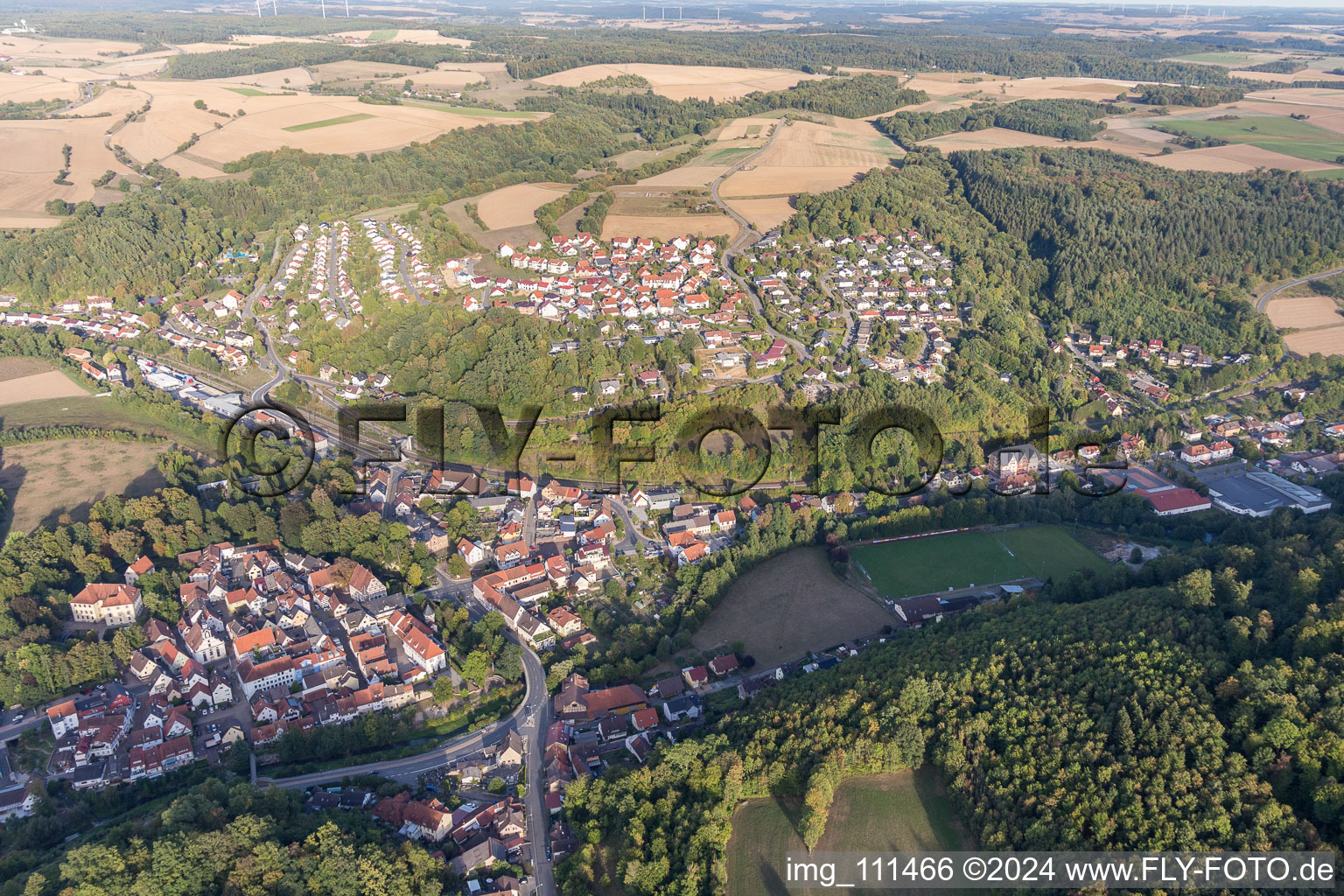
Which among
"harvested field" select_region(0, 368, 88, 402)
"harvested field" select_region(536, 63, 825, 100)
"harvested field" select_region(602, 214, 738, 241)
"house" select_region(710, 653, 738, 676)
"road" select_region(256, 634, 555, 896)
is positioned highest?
"harvested field" select_region(536, 63, 825, 100)

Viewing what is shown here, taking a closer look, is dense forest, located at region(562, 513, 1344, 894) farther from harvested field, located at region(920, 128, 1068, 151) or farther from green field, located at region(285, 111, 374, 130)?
green field, located at region(285, 111, 374, 130)

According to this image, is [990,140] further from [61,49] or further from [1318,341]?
[61,49]

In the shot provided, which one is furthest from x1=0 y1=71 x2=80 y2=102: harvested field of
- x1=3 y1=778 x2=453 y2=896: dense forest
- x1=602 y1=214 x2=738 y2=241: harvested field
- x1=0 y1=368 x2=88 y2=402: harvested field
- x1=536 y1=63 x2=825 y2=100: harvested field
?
x1=3 y1=778 x2=453 y2=896: dense forest

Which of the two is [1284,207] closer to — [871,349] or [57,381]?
[871,349]

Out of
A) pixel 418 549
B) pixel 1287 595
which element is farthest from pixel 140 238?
pixel 1287 595

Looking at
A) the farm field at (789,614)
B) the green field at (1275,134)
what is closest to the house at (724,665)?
the farm field at (789,614)

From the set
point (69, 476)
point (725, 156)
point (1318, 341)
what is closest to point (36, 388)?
point (69, 476)
